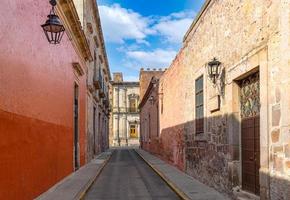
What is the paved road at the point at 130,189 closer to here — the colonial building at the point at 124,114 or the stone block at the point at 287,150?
the stone block at the point at 287,150

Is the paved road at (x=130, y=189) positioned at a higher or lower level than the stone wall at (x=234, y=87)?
lower

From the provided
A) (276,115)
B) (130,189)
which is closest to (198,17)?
(130,189)

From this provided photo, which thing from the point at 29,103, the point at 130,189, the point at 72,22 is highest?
the point at 72,22

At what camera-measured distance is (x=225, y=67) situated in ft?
33.2

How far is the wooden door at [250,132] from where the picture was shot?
27.0ft

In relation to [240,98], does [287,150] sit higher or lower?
lower

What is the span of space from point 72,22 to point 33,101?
7.82 m

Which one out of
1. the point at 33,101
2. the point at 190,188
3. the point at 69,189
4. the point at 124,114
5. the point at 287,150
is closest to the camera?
the point at 287,150

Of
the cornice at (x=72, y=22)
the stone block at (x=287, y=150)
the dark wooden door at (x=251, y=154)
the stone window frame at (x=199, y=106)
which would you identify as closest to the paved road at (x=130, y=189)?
the stone window frame at (x=199, y=106)

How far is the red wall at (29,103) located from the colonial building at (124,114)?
2027 inches

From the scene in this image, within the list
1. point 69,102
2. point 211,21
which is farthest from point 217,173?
point 69,102

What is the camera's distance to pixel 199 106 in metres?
13.6

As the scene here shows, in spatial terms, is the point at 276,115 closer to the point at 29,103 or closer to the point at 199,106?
the point at 29,103

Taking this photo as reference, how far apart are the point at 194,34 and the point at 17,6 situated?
725 centimetres
